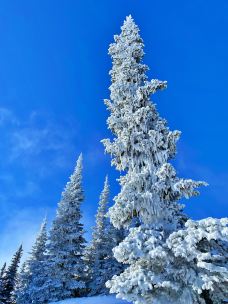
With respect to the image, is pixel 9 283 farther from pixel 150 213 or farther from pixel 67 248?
pixel 150 213

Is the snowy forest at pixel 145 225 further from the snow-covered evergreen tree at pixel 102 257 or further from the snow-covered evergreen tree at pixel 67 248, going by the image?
the snow-covered evergreen tree at pixel 102 257

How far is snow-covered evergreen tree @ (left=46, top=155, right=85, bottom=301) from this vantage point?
27047 mm

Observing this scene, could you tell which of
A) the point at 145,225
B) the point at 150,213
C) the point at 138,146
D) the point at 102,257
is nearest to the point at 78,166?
the point at 102,257

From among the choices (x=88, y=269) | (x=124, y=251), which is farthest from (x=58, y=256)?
(x=124, y=251)

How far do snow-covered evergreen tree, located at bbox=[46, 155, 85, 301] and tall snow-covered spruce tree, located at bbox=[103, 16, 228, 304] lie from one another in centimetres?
1383

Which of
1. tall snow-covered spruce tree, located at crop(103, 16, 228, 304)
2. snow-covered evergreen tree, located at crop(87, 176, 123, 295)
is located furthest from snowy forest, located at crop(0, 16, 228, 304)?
snow-covered evergreen tree, located at crop(87, 176, 123, 295)

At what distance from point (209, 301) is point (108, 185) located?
3248 cm

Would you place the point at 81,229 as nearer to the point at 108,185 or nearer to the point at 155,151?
the point at 108,185

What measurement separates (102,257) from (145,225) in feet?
75.4

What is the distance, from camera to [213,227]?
1102cm

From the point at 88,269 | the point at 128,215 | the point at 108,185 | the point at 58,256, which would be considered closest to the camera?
the point at 128,215

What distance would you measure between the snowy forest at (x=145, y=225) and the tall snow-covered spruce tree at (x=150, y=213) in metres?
0.03

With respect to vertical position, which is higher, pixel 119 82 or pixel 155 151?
pixel 119 82

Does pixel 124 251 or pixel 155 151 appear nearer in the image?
pixel 124 251
